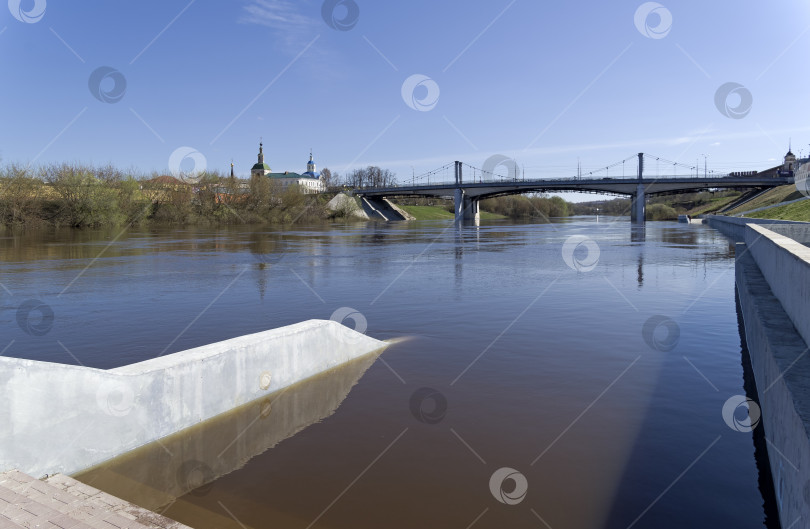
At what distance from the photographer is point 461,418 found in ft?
23.2

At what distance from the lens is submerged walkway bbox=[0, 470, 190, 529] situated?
4.13m

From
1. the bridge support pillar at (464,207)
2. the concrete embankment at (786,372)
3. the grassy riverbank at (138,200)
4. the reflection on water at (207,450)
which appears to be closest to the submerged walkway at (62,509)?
the reflection on water at (207,450)

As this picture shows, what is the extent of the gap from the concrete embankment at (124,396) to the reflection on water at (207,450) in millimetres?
144

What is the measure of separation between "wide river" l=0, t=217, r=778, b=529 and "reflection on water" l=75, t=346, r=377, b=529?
0.02m

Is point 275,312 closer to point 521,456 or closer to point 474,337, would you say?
point 474,337

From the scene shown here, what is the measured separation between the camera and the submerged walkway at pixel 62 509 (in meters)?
4.13

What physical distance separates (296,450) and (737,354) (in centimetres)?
810

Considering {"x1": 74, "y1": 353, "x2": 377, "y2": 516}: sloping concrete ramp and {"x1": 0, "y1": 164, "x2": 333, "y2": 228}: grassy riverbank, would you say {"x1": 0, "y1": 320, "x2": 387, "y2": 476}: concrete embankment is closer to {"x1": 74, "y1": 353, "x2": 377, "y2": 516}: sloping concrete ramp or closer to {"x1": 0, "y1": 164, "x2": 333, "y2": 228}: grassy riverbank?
{"x1": 74, "y1": 353, "x2": 377, "y2": 516}: sloping concrete ramp

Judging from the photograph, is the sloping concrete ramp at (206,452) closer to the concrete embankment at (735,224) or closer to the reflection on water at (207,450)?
the reflection on water at (207,450)

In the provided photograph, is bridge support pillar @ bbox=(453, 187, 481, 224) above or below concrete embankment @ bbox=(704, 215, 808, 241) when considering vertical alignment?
above

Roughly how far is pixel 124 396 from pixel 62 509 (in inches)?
65.6

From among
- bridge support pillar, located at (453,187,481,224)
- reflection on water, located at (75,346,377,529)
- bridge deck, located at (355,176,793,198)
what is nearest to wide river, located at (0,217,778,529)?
reflection on water, located at (75,346,377,529)

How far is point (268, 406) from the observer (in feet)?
24.8

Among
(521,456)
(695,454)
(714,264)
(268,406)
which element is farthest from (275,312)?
(714,264)
